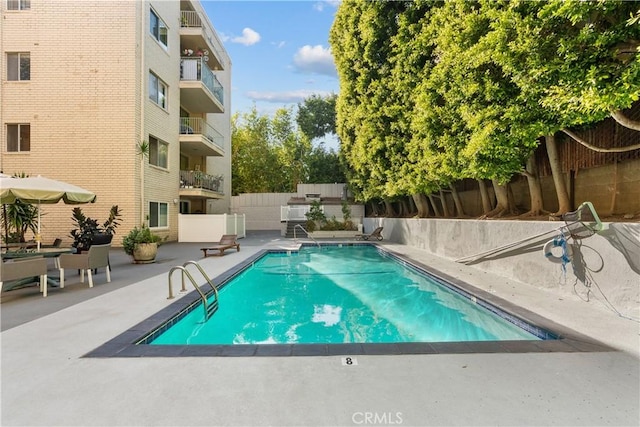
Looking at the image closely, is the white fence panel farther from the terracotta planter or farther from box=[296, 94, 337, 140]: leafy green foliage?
box=[296, 94, 337, 140]: leafy green foliage

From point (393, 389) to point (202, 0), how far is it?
2507 centimetres

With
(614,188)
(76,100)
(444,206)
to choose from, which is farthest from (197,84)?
(614,188)

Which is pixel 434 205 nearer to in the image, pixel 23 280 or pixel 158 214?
pixel 158 214

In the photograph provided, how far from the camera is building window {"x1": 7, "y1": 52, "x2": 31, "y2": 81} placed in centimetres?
1330

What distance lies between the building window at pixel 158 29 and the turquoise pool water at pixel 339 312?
12.0 m

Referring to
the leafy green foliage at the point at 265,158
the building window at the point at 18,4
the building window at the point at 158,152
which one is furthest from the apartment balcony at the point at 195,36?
the leafy green foliage at the point at 265,158

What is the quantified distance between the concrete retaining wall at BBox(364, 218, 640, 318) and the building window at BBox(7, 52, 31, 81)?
1762 centimetres

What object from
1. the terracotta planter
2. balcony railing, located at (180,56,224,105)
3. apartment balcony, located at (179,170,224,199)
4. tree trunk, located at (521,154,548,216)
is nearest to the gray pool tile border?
tree trunk, located at (521,154,548,216)

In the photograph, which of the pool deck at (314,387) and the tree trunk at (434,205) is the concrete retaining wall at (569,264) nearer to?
the pool deck at (314,387)

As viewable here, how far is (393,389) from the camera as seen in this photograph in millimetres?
2760

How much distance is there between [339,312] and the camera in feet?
20.5

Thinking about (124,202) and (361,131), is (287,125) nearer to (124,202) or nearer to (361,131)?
(361,131)

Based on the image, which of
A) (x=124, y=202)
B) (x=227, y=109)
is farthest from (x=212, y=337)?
(x=227, y=109)

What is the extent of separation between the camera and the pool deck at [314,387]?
2404mm
